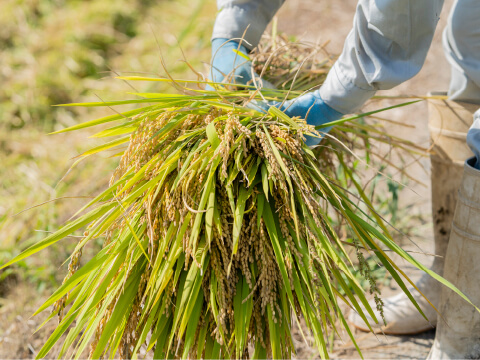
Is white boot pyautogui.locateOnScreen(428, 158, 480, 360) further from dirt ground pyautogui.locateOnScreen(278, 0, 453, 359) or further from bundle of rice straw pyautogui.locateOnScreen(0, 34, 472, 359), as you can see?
bundle of rice straw pyautogui.locateOnScreen(0, 34, 472, 359)

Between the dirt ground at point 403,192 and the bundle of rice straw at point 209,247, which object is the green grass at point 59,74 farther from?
the bundle of rice straw at point 209,247

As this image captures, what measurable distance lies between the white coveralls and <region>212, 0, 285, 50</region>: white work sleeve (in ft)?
1.38

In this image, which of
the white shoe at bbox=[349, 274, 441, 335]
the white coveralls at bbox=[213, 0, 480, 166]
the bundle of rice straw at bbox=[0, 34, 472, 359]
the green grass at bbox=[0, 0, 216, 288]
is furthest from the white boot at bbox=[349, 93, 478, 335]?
the green grass at bbox=[0, 0, 216, 288]

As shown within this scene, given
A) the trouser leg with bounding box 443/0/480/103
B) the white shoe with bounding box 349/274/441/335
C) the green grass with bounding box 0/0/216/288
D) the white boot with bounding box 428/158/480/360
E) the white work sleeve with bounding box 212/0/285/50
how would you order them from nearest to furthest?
1. the white boot with bounding box 428/158/480/360
2. the trouser leg with bounding box 443/0/480/103
3. the white work sleeve with bounding box 212/0/285/50
4. the white shoe with bounding box 349/274/441/335
5. the green grass with bounding box 0/0/216/288

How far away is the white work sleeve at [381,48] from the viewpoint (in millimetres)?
1121

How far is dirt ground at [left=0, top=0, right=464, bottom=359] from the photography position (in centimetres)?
163

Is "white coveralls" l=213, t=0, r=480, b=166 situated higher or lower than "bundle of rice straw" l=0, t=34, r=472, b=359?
higher

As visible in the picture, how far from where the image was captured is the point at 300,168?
3.83 ft

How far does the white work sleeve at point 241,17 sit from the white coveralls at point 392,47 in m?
0.42

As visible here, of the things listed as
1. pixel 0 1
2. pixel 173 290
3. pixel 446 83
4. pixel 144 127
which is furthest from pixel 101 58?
pixel 173 290

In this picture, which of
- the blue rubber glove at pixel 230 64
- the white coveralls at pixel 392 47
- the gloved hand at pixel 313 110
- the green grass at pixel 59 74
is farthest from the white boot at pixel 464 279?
the green grass at pixel 59 74

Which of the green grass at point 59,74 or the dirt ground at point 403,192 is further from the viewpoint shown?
the green grass at point 59,74

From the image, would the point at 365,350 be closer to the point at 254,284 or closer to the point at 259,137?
the point at 254,284

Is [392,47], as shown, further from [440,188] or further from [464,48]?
[440,188]
